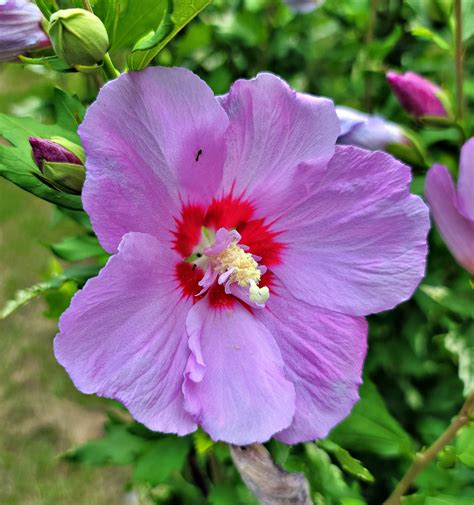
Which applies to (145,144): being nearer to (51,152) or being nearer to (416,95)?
(51,152)

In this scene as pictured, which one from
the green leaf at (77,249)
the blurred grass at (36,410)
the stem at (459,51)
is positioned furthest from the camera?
the blurred grass at (36,410)

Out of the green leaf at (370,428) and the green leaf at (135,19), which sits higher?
the green leaf at (135,19)

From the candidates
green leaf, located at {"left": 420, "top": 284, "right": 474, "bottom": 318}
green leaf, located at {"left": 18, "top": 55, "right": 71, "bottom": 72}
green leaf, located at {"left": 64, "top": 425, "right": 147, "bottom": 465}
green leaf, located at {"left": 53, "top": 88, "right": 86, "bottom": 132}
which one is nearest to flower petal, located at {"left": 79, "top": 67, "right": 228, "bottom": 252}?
green leaf, located at {"left": 18, "top": 55, "right": 71, "bottom": 72}

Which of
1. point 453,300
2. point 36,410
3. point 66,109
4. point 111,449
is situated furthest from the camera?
point 36,410

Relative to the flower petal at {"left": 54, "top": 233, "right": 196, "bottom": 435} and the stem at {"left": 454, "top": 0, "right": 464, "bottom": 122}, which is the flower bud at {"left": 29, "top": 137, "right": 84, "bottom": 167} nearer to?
the flower petal at {"left": 54, "top": 233, "right": 196, "bottom": 435}

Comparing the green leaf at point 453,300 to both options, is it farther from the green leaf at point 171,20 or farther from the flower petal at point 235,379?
the green leaf at point 171,20

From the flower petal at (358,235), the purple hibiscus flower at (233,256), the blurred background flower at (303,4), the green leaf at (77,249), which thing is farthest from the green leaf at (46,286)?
the blurred background flower at (303,4)

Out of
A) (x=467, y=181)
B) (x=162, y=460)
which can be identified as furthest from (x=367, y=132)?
(x=162, y=460)
